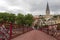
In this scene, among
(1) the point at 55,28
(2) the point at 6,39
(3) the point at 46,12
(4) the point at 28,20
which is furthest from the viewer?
(3) the point at 46,12

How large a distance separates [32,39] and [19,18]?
221 feet

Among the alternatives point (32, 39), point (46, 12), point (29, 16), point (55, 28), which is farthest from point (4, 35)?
point (46, 12)

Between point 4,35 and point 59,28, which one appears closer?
point 4,35

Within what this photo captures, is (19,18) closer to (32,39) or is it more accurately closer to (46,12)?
(32,39)

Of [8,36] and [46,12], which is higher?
[46,12]

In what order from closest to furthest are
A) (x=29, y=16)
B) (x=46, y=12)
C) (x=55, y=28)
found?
1. (x=55, y=28)
2. (x=29, y=16)
3. (x=46, y=12)

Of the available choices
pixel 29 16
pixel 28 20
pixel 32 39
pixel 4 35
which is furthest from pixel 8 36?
pixel 29 16

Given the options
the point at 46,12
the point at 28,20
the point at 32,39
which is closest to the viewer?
the point at 32,39

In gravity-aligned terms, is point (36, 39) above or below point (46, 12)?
below

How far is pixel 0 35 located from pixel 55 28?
2642 mm

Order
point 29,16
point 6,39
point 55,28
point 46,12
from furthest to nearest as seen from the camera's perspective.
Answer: point 46,12, point 29,16, point 55,28, point 6,39

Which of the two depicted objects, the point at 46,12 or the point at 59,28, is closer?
the point at 59,28

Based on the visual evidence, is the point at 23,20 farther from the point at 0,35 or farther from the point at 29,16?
the point at 0,35

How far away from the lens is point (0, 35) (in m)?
2.83
